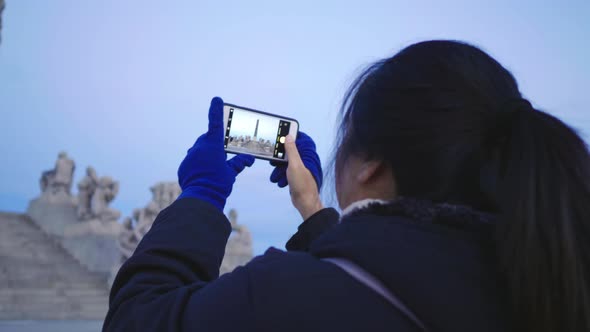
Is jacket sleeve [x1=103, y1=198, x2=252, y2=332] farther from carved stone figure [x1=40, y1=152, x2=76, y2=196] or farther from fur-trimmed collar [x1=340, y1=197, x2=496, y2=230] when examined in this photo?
carved stone figure [x1=40, y1=152, x2=76, y2=196]

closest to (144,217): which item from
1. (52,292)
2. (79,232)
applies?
(79,232)

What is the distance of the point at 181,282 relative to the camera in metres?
1.03

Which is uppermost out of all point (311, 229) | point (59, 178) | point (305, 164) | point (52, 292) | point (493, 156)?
point (493, 156)

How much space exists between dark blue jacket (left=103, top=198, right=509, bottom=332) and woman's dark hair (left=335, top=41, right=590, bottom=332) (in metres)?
0.06

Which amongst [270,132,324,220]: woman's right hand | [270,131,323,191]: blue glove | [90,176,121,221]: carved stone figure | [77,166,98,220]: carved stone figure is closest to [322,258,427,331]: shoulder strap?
[270,132,324,220]: woman's right hand

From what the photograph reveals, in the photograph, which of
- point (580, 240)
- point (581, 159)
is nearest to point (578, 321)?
point (580, 240)

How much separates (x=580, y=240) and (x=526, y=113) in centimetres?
25

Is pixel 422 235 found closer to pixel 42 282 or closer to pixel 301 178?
pixel 301 178

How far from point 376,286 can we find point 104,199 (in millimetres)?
16714

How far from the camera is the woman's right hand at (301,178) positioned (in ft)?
5.06

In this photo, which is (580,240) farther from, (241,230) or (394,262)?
(241,230)

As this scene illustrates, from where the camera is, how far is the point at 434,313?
31.2 inches

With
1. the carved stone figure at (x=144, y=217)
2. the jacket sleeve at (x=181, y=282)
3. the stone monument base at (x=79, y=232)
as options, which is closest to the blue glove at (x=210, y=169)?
the jacket sleeve at (x=181, y=282)

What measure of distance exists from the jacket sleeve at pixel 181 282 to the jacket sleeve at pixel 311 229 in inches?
11.2
